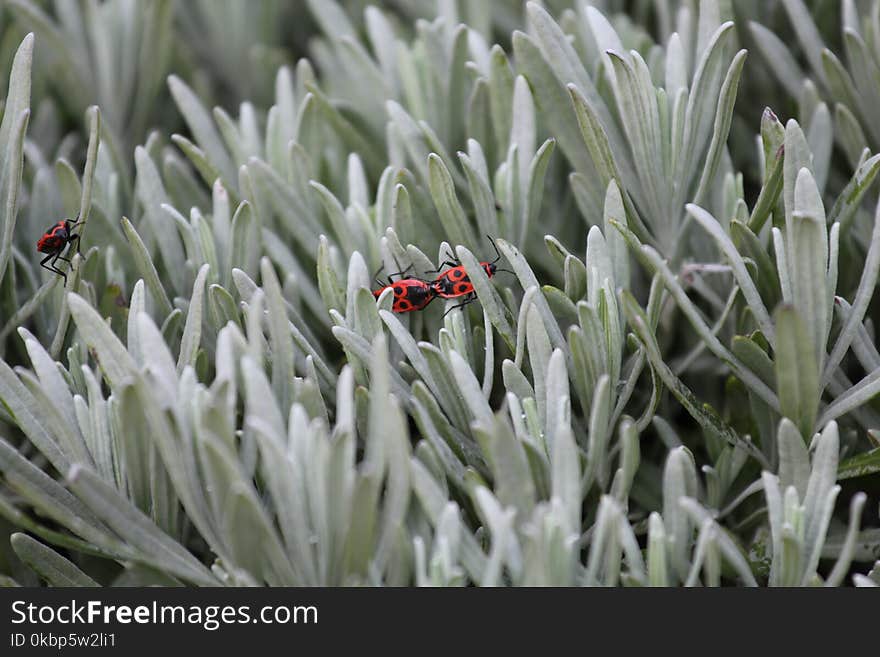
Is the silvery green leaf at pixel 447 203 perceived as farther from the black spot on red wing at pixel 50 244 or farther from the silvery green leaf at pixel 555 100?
the black spot on red wing at pixel 50 244

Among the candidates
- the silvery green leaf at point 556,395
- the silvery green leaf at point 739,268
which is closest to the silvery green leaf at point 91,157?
the silvery green leaf at point 556,395

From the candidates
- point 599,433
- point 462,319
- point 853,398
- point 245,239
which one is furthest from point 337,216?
point 853,398

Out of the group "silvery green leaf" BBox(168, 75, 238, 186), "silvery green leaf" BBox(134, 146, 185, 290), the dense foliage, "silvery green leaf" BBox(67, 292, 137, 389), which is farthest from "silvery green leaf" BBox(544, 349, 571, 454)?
"silvery green leaf" BBox(168, 75, 238, 186)

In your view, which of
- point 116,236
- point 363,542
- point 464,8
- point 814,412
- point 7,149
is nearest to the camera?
point 363,542

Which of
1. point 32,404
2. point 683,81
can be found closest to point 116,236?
point 32,404

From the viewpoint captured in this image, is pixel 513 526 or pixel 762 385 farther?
pixel 762 385
